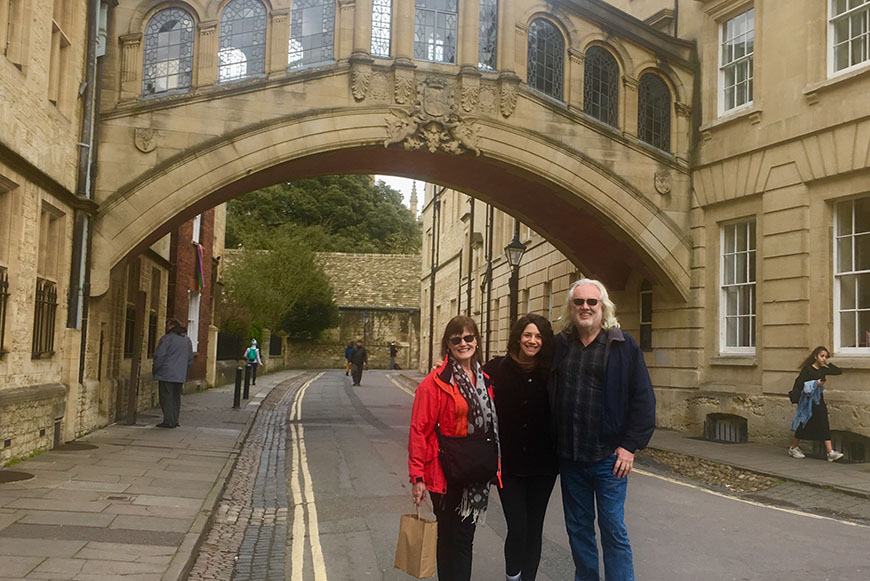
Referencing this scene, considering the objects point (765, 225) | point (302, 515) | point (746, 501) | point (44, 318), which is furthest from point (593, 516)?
point (765, 225)

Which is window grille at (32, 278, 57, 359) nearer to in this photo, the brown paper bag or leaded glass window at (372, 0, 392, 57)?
leaded glass window at (372, 0, 392, 57)

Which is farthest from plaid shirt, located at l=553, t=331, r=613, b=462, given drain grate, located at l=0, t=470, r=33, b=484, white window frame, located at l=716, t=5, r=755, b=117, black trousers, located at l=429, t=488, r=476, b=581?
white window frame, located at l=716, t=5, r=755, b=117

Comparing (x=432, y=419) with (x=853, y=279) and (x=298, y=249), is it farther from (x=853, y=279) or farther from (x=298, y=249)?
(x=298, y=249)

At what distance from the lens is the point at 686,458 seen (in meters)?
12.8

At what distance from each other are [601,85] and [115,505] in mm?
12815

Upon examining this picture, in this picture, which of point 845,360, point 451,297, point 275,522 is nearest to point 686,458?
point 845,360

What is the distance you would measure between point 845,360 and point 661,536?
718 centimetres

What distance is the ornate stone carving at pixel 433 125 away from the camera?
610 inches

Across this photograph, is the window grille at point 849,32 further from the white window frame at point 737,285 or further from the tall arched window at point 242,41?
the tall arched window at point 242,41

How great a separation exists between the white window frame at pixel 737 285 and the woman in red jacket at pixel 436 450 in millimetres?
11613

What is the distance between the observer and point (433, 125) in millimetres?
15641

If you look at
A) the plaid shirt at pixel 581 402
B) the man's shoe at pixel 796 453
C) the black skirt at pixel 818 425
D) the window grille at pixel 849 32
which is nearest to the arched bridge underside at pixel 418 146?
the window grille at pixel 849 32

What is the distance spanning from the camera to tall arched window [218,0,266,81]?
1504cm

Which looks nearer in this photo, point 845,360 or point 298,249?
point 845,360
